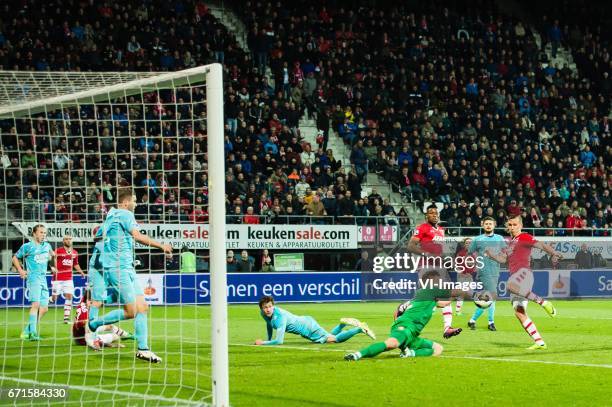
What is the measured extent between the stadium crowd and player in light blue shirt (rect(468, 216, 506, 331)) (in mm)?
8723

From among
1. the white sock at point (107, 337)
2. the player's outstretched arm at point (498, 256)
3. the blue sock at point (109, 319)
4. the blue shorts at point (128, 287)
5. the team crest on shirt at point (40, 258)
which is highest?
the team crest on shirt at point (40, 258)

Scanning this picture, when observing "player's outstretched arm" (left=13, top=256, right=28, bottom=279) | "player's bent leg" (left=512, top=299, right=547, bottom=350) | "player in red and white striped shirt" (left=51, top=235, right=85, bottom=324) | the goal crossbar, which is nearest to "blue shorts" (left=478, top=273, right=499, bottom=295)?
"player's bent leg" (left=512, top=299, right=547, bottom=350)

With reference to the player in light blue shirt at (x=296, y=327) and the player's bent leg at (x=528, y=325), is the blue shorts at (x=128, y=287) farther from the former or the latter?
the player's bent leg at (x=528, y=325)

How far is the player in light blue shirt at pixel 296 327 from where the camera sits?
1492cm

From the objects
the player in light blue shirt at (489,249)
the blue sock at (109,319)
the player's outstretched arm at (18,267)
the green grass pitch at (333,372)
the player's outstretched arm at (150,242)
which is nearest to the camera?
the green grass pitch at (333,372)

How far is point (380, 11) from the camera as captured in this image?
4012 centimetres

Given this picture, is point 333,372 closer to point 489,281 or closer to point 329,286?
point 489,281

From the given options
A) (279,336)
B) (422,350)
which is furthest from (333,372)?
(279,336)

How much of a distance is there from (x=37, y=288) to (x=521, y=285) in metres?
7.61

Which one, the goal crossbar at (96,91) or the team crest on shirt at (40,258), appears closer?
the goal crossbar at (96,91)

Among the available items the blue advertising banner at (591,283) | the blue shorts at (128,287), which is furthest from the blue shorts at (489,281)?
the blue advertising banner at (591,283)

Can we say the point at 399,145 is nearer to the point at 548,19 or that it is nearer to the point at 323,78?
the point at 323,78

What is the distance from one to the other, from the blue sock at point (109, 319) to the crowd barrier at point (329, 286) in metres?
10.9

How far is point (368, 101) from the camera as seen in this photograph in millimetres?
35812
